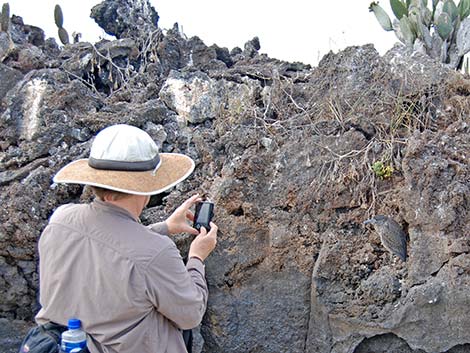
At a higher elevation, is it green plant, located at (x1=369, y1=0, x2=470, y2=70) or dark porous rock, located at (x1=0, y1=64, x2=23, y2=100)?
green plant, located at (x1=369, y1=0, x2=470, y2=70)

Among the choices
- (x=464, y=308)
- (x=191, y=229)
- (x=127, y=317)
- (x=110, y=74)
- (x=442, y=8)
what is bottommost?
(x=464, y=308)

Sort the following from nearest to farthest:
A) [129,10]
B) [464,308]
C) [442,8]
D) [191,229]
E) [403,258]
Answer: [191,229] < [464,308] < [403,258] < [442,8] < [129,10]

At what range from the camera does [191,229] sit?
9.46ft

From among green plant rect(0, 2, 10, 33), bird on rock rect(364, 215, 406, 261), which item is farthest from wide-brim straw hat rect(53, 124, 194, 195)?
green plant rect(0, 2, 10, 33)

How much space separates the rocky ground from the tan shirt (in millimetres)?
1585

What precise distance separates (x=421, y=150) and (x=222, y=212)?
1.26 m

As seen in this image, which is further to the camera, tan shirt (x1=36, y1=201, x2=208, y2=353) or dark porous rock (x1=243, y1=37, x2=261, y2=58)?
dark porous rock (x1=243, y1=37, x2=261, y2=58)

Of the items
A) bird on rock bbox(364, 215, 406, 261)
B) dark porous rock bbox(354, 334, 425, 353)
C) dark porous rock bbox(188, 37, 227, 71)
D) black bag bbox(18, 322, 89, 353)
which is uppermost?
dark porous rock bbox(188, 37, 227, 71)

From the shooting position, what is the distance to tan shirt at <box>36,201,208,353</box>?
6.86 feet

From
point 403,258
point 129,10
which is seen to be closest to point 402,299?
point 403,258

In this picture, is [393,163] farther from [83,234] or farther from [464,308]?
[83,234]

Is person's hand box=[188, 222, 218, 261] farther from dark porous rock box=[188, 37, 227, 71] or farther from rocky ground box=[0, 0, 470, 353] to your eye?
Result: dark porous rock box=[188, 37, 227, 71]

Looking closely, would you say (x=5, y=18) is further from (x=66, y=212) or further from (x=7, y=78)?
(x=66, y=212)

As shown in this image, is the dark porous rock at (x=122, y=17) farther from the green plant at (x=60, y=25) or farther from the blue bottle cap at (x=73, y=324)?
the blue bottle cap at (x=73, y=324)
